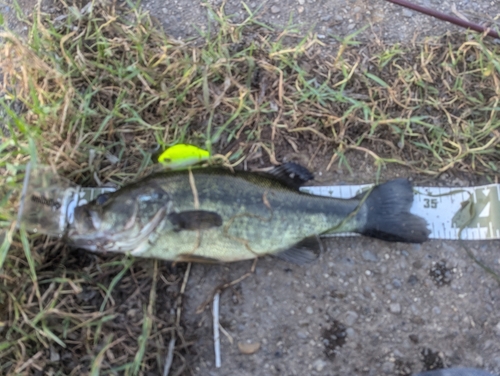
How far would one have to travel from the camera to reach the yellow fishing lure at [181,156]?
2.96 m

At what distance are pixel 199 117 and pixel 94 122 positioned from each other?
0.74 meters

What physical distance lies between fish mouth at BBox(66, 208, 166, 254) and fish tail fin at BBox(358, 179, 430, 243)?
1.32 meters

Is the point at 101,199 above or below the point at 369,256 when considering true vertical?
above

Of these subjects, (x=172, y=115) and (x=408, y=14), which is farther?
(x=408, y=14)

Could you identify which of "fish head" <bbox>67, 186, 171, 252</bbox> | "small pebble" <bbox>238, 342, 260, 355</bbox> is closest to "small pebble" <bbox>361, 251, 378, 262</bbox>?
"small pebble" <bbox>238, 342, 260, 355</bbox>

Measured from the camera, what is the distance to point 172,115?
3.14 metres

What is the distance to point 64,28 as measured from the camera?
327cm

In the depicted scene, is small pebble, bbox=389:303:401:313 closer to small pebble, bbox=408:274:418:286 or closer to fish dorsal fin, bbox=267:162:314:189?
small pebble, bbox=408:274:418:286

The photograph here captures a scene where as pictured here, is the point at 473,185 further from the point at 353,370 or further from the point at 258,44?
the point at 258,44

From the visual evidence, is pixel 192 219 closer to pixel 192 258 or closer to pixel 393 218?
pixel 192 258

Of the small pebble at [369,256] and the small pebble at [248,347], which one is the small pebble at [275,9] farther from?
the small pebble at [248,347]

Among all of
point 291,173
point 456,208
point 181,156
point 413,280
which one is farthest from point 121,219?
point 456,208

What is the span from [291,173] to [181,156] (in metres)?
0.75

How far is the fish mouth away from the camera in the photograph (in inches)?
104
